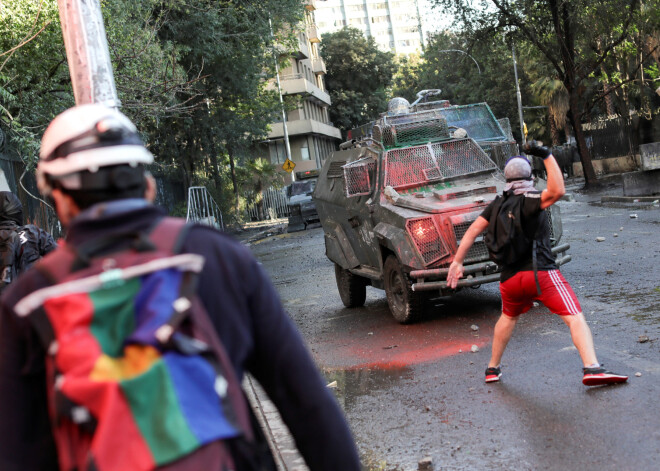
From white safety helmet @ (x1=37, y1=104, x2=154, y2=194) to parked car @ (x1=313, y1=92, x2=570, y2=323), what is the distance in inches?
280

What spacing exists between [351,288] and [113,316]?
395 inches

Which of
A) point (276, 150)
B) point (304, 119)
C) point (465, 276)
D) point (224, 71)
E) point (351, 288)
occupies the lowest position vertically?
point (351, 288)

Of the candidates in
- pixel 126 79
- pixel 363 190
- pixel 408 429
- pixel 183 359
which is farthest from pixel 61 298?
pixel 126 79

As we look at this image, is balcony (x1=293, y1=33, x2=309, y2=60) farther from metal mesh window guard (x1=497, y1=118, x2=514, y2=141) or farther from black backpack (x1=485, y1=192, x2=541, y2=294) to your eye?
black backpack (x1=485, y1=192, x2=541, y2=294)

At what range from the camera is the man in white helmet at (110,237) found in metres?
1.81

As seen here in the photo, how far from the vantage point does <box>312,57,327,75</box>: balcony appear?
7018cm

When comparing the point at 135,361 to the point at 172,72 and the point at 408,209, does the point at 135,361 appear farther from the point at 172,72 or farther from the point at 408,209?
the point at 172,72

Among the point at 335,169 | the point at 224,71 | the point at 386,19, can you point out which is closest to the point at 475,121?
the point at 335,169

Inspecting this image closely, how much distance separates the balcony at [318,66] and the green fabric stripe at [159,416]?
69660 mm

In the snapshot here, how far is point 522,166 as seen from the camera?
6594mm

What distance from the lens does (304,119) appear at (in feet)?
202

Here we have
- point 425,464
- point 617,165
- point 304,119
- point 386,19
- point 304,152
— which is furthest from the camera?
point 386,19

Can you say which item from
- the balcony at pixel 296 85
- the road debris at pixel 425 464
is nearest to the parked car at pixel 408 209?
the road debris at pixel 425 464

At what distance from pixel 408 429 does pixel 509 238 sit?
1.69 m
